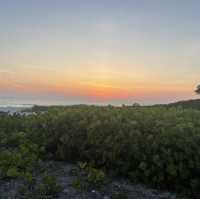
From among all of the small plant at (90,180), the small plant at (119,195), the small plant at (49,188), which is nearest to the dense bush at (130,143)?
the small plant at (90,180)

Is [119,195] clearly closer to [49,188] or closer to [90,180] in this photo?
[90,180]

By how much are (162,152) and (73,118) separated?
1623mm

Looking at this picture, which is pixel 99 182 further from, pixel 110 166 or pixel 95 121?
pixel 95 121

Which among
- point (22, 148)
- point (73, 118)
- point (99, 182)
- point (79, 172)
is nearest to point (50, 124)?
point (73, 118)

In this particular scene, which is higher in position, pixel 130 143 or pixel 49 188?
pixel 130 143

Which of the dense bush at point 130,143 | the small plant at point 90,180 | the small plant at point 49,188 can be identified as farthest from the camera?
the dense bush at point 130,143

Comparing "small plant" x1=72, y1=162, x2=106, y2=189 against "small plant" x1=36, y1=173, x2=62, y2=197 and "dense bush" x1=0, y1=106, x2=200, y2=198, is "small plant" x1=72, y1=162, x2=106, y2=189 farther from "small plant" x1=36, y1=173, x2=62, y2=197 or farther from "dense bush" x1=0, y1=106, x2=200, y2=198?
"dense bush" x1=0, y1=106, x2=200, y2=198

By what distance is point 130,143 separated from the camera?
4.55 m

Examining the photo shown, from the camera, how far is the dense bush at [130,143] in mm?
4379

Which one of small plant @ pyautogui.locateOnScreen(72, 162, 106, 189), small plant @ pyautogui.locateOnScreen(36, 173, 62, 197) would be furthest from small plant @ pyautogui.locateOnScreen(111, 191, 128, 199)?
small plant @ pyautogui.locateOnScreen(36, 173, 62, 197)

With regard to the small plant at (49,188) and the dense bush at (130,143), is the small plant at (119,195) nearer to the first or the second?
the dense bush at (130,143)

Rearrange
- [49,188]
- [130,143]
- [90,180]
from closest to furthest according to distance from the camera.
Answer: [49,188] < [90,180] < [130,143]

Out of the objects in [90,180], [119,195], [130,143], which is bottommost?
[119,195]

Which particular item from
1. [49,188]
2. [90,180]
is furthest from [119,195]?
[49,188]
